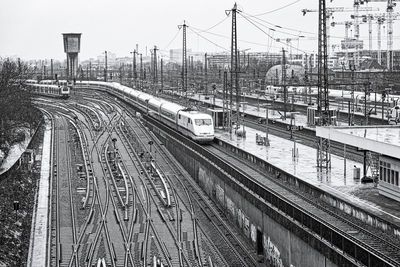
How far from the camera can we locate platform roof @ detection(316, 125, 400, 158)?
24.9m

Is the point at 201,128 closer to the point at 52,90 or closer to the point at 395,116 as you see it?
the point at 395,116

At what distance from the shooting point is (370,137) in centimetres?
2795

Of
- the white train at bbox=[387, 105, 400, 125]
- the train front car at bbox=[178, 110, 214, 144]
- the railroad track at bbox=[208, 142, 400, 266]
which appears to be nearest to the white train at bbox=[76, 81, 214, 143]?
the train front car at bbox=[178, 110, 214, 144]

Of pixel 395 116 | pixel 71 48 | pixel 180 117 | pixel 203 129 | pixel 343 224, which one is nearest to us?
pixel 343 224

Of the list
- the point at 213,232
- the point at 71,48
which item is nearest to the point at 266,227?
the point at 213,232

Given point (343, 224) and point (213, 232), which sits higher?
point (343, 224)

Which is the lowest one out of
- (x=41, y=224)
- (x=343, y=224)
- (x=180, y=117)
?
(x=41, y=224)

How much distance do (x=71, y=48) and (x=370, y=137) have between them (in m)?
133

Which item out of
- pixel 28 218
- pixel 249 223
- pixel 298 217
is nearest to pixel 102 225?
pixel 28 218

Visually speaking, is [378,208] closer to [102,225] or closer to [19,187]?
[102,225]

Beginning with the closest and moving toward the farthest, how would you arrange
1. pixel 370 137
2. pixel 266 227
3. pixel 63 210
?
pixel 266 227, pixel 370 137, pixel 63 210

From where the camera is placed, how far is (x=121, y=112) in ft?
254

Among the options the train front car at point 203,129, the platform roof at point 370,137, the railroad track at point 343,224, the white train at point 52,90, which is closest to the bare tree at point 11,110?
the train front car at point 203,129

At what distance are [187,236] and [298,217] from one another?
6596 mm
